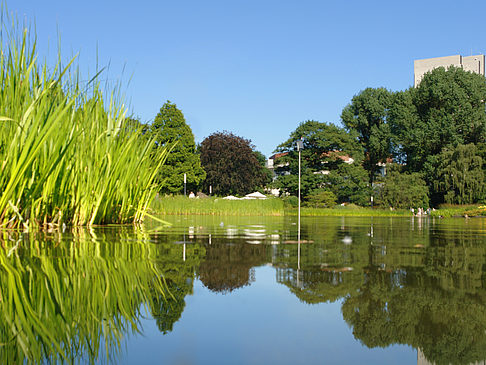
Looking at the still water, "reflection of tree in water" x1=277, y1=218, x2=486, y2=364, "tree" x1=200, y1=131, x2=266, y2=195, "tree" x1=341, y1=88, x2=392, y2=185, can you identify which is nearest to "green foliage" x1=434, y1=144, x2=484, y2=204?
"tree" x1=341, y1=88, x2=392, y2=185

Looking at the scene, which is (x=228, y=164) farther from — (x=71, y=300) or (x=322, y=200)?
(x=71, y=300)

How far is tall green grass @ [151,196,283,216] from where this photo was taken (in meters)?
20.2

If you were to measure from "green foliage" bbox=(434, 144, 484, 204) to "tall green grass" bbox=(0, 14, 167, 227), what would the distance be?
110 ft

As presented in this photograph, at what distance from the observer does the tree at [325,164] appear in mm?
39312

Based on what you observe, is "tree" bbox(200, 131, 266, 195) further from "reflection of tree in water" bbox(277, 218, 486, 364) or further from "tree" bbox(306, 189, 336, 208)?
"reflection of tree in water" bbox(277, 218, 486, 364)

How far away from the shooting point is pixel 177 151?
43.0 m

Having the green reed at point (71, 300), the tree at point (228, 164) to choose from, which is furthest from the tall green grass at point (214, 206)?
the tree at point (228, 164)

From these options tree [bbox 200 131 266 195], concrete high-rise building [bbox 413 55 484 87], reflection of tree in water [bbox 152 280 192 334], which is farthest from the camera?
concrete high-rise building [bbox 413 55 484 87]

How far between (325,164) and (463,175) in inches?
486

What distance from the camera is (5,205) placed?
163 inches

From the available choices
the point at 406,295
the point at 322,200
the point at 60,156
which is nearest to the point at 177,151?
the point at 322,200

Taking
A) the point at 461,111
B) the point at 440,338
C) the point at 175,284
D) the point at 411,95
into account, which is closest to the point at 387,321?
the point at 440,338

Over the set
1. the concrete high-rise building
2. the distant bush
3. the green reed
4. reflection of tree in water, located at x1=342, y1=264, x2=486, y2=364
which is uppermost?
the concrete high-rise building

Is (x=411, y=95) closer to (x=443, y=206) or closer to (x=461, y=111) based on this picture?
(x=461, y=111)
